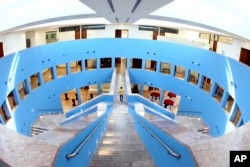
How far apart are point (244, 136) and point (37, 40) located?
1723cm

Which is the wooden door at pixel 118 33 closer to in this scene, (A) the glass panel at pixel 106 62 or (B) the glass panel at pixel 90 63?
(A) the glass panel at pixel 106 62

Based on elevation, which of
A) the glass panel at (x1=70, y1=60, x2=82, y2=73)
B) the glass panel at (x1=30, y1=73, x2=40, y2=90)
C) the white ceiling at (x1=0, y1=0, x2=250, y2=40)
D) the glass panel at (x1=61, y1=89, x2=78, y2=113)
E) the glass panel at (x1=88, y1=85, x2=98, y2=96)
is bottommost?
the glass panel at (x1=61, y1=89, x2=78, y2=113)

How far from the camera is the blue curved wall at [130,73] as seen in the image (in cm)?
1325

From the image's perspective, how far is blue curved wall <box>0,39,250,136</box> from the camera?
13250 mm

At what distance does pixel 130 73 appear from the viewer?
70.0 feet

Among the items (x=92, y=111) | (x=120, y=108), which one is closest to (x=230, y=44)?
(x=120, y=108)

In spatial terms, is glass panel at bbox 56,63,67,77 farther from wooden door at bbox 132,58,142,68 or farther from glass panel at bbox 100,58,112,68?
wooden door at bbox 132,58,142,68

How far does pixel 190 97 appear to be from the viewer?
61.8 ft

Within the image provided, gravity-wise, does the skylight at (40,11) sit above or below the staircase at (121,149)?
above

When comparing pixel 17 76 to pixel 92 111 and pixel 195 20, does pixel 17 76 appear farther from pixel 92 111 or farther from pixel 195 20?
pixel 195 20

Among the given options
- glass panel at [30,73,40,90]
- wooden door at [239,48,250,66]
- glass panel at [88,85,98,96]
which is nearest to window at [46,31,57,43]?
glass panel at [30,73,40,90]

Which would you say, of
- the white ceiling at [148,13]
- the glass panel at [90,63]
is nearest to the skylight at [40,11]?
the white ceiling at [148,13]

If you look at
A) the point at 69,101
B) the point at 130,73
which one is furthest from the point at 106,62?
the point at 69,101

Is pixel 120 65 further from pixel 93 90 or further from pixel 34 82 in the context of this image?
pixel 34 82
